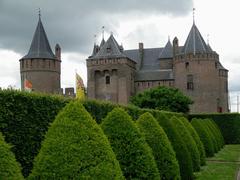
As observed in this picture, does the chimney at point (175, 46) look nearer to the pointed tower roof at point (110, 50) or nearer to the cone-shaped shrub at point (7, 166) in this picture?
the pointed tower roof at point (110, 50)

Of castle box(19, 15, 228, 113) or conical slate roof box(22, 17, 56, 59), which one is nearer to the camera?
castle box(19, 15, 228, 113)

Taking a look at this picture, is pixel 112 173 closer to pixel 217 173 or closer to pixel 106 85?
pixel 217 173

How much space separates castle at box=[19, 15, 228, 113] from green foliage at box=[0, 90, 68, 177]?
5726 centimetres

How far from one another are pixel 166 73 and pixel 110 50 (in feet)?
33.5

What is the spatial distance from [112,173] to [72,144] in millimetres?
824

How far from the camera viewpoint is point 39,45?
7106 cm

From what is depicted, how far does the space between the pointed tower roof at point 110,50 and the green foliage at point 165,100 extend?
1112 cm

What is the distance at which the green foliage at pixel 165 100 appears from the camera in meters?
61.1

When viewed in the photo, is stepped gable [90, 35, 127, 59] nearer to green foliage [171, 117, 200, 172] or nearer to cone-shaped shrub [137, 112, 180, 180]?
green foliage [171, 117, 200, 172]

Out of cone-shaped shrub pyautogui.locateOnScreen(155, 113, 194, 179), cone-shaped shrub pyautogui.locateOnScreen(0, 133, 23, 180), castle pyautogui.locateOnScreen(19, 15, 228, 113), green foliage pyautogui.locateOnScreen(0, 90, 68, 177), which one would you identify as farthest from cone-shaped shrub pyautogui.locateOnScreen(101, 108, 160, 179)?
Answer: castle pyautogui.locateOnScreen(19, 15, 228, 113)

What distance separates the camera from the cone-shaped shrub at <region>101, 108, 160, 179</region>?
9.94 m

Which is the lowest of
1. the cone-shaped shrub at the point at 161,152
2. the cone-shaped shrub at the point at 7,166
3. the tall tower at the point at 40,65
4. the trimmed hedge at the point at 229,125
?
the trimmed hedge at the point at 229,125

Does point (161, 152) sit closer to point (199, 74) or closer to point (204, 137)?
point (204, 137)

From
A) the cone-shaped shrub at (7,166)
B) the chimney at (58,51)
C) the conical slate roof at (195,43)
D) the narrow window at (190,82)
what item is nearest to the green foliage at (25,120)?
the cone-shaped shrub at (7,166)
